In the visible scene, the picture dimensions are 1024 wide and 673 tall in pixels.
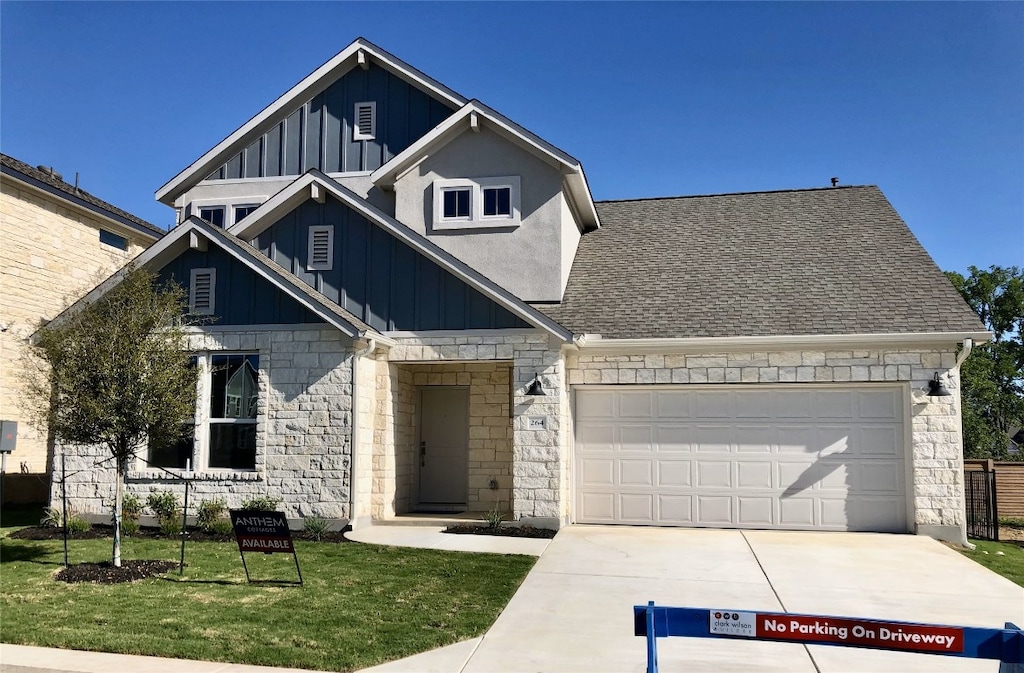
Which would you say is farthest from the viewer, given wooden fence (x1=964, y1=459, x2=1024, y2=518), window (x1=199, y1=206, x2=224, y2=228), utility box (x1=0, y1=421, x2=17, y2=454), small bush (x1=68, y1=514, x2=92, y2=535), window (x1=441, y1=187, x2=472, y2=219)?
window (x1=199, y1=206, x2=224, y2=228)

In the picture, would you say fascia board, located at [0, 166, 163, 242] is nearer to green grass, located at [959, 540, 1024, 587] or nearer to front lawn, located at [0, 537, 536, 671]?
front lawn, located at [0, 537, 536, 671]

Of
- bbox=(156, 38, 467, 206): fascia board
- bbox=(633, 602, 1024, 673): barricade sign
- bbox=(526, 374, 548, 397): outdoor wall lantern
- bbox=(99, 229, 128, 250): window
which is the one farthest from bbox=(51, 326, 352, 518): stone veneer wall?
bbox=(99, 229, 128, 250): window

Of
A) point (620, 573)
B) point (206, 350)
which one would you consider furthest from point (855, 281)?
point (206, 350)

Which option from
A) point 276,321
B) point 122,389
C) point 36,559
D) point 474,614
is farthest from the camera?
point 276,321

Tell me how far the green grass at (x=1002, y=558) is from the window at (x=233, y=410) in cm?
1078

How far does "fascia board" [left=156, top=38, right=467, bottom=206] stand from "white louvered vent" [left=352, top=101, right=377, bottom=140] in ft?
2.81

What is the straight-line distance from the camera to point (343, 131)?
17.8 meters

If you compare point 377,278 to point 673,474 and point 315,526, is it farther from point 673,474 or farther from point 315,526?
point 673,474

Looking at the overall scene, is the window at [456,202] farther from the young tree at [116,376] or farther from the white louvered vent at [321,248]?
the young tree at [116,376]

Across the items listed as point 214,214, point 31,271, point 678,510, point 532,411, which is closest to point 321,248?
point 532,411

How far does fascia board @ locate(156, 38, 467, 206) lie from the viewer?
1728 centimetres

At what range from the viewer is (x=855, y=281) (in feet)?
48.1

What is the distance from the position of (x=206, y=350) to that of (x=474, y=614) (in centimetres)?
764

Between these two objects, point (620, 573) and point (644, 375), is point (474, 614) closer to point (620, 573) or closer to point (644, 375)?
point (620, 573)
